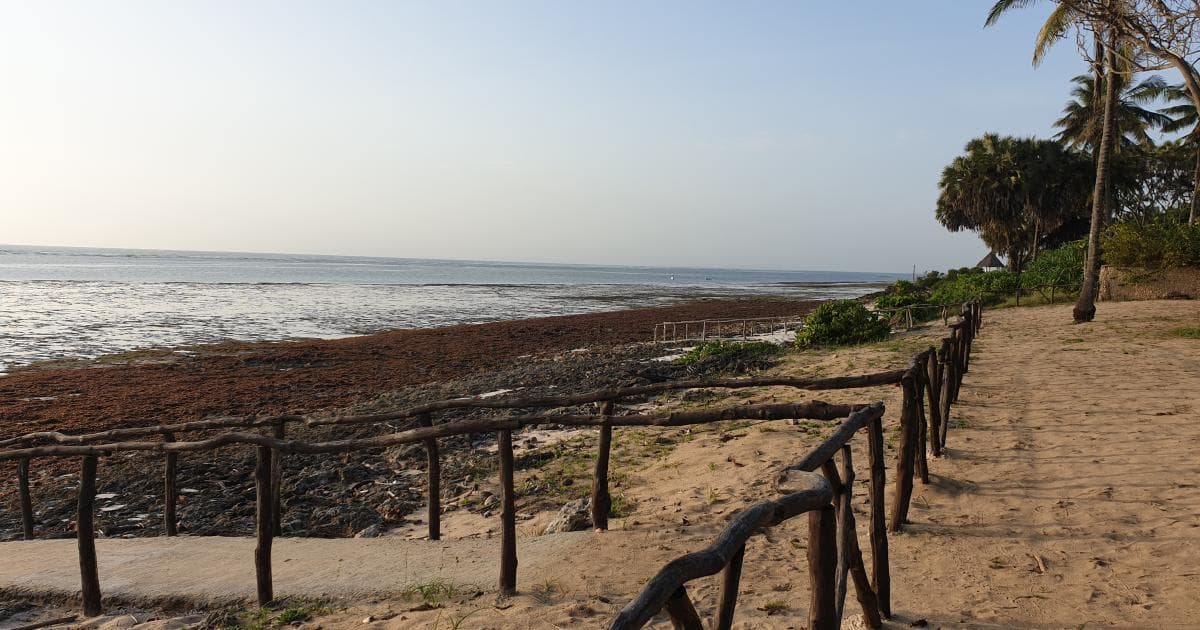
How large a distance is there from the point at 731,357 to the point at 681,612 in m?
16.3

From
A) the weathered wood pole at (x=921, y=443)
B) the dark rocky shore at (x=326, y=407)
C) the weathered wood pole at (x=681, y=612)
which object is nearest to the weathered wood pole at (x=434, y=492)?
the dark rocky shore at (x=326, y=407)

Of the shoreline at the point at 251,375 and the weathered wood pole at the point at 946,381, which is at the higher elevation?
the weathered wood pole at the point at 946,381

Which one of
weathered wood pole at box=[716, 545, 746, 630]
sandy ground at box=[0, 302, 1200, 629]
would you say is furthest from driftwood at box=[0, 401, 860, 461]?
weathered wood pole at box=[716, 545, 746, 630]

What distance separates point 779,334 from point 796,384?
68.0 ft

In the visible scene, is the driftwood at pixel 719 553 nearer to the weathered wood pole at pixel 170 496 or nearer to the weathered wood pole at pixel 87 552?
the weathered wood pole at pixel 87 552

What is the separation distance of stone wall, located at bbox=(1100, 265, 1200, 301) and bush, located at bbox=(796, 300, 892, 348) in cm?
904

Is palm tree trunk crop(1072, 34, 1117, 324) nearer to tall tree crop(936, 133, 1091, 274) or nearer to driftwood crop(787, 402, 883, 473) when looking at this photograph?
driftwood crop(787, 402, 883, 473)

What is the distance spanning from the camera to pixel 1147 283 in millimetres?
21797

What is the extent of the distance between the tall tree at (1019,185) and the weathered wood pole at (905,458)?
3671 centimetres

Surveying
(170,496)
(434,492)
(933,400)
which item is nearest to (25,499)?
(170,496)

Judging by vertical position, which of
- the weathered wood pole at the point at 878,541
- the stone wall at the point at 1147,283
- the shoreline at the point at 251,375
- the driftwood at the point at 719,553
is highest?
the stone wall at the point at 1147,283

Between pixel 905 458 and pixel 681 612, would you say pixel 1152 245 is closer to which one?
pixel 905 458

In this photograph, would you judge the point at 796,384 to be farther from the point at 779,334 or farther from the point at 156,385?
the point at 779,334

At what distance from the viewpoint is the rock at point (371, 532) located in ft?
24.4
